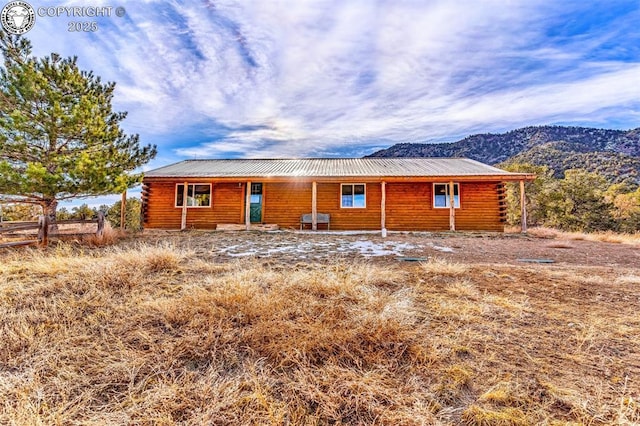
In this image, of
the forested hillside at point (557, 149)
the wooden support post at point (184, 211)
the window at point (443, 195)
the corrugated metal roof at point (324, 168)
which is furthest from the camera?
the forested hillside at point (557, 149)

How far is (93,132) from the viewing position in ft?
29.0

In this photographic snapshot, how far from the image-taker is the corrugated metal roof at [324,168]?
13547 millimetres

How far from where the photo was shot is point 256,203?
49.0 ft

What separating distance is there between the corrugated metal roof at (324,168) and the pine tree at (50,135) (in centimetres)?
470

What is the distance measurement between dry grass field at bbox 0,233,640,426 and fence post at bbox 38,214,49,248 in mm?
4811

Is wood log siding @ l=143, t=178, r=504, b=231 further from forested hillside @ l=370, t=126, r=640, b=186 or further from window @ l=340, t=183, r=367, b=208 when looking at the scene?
forested hillside @ l=370, t=126, r=640, b=186

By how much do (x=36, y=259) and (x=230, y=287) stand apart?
4.51 meters

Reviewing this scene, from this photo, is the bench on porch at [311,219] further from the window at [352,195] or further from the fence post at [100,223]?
the fence post at [100,223]

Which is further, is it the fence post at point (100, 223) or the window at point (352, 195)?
the window at point (352, 195)

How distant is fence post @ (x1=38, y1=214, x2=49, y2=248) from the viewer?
320 inches

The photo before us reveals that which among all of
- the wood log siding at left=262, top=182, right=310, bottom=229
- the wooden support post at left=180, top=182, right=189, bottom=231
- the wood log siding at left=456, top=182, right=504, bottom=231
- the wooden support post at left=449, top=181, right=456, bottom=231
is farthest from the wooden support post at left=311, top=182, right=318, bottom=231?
the wood log siding at left=456, top=182, right=504, bottom=231

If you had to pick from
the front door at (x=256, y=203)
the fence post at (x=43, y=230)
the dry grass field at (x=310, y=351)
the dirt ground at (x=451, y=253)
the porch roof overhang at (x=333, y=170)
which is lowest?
the dry grass field at (x=310, y=351)

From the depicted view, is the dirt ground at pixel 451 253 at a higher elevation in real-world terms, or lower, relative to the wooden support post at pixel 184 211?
lower

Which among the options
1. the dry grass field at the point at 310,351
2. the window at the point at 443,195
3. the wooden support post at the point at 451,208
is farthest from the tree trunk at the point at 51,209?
the wooden support post at the point at 451,208
